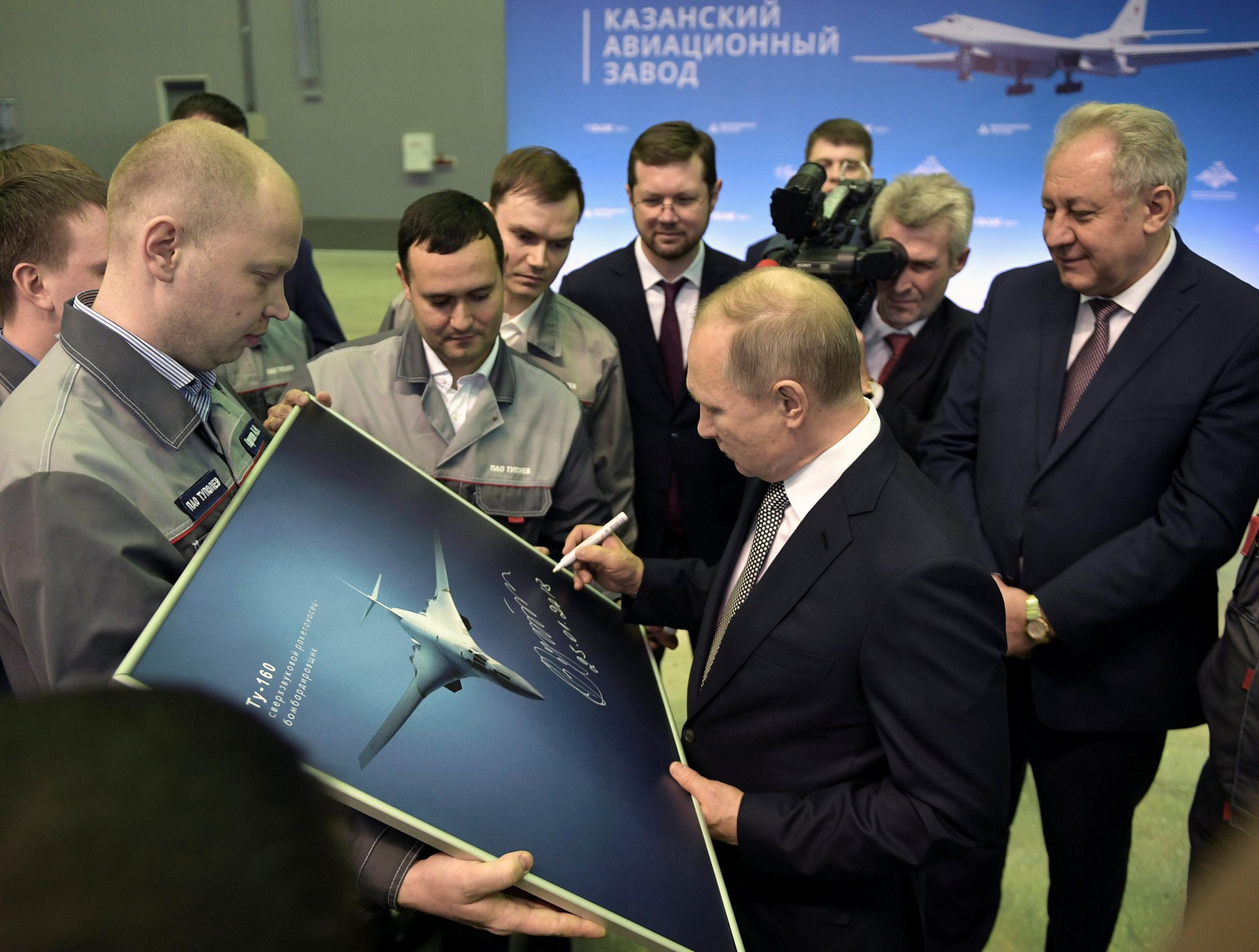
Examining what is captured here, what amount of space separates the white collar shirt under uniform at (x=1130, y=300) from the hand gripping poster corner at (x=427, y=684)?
126 cm

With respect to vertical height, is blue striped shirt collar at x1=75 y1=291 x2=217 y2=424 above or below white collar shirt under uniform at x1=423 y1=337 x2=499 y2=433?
above

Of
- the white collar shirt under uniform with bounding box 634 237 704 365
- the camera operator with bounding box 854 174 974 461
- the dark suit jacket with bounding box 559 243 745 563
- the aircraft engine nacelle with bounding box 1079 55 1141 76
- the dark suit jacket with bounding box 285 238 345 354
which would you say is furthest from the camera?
the aircraft engine nacelle with bounding box 1079 55 1141 76

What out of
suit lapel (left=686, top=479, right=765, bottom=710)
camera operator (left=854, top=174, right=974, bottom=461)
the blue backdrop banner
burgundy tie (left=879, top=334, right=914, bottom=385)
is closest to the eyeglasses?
camera operator (left=854, top=174, right=974, bottom=461)

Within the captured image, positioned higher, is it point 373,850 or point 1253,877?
point 1253,877

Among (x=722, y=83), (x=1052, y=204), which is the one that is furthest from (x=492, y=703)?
(x=722, y=83)

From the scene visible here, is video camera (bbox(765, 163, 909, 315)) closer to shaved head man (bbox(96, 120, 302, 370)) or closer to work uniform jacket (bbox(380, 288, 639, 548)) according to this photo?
work uniform jacket (bbox(380, 288, 639, 548))

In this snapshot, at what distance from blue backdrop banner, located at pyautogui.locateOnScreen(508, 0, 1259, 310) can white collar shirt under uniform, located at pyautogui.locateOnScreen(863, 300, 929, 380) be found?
8.07 ft

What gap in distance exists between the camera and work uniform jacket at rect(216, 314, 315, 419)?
2371 millimetres

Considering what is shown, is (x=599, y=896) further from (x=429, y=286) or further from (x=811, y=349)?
(x=429, y=286)

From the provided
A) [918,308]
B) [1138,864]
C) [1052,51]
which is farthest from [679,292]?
[1052,51]

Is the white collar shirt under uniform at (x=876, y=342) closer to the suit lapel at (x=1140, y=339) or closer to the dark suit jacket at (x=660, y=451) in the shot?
the dark suit jacket at (x=660, y=451)

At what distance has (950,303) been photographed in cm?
244

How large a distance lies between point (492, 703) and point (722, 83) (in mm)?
4581

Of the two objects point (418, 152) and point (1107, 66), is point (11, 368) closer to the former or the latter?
point (418, 152)
